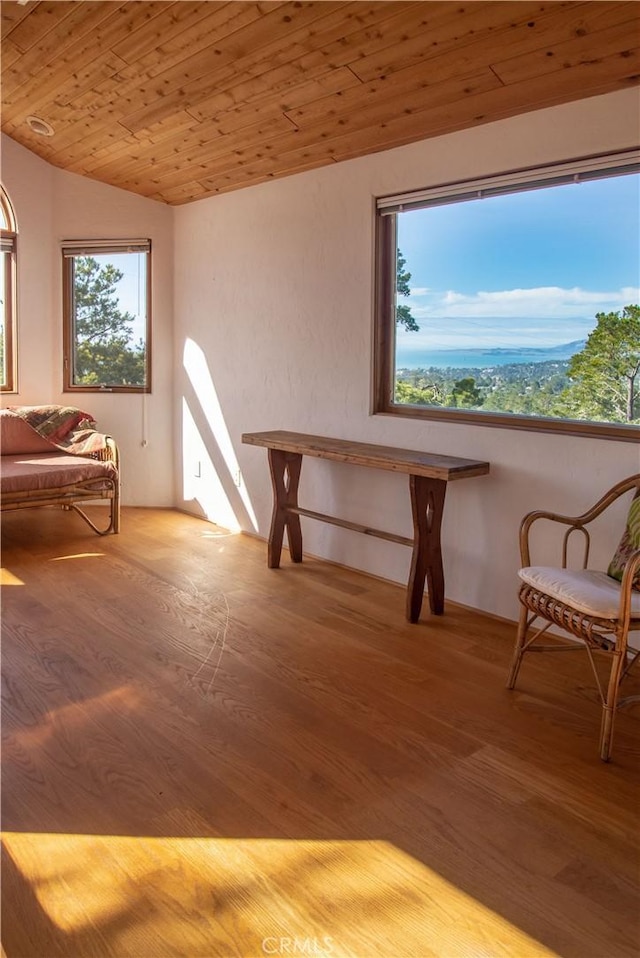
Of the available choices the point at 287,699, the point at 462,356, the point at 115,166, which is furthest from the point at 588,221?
the point at 115,166

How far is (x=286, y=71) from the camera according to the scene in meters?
3.57

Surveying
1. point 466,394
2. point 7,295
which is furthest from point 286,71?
point 7,295

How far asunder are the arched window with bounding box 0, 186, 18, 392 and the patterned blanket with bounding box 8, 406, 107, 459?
37 centimetres

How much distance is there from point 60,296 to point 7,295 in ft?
1.22

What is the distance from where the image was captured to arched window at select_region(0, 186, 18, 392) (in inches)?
224

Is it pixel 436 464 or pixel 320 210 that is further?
pixel 320 210

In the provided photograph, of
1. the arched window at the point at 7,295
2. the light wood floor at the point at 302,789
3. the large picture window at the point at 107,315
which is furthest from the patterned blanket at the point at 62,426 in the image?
the light wood floor at the point at 302,789

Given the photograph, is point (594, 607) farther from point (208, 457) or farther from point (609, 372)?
point (208, 457)

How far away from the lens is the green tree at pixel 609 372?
3205 mm

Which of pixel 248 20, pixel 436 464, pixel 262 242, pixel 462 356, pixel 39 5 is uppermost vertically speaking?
pixel 39 5

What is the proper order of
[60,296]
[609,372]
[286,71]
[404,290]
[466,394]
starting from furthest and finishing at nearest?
[60,296] < [404,290] < [466,394] < [286,71] < [609,372]

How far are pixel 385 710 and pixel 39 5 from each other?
11.2 ft

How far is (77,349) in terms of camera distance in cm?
602

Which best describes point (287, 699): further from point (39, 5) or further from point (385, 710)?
point (39, 5)
